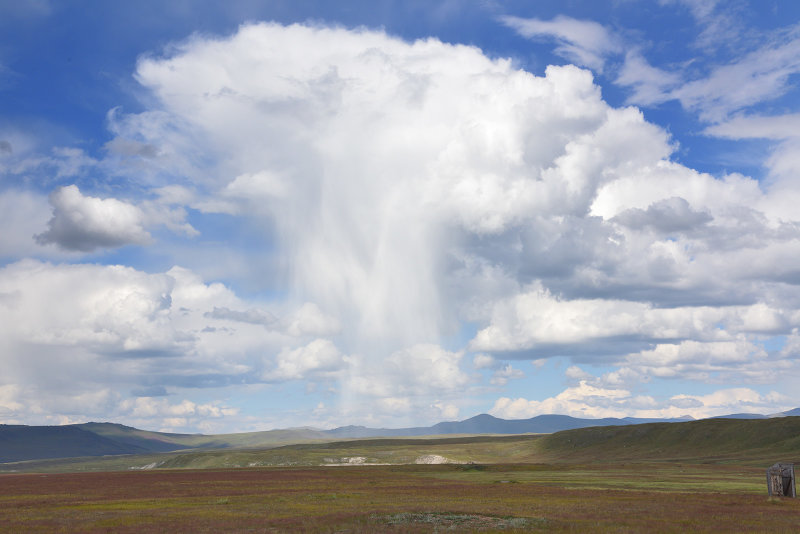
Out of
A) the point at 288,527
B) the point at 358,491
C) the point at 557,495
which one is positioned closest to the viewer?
the point at 288,527

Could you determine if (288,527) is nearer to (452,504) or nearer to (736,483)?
(452,504)

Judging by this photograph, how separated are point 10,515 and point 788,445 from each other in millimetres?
196629

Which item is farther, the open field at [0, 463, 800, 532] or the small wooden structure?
the small wooden structure

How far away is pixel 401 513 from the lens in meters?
57.9

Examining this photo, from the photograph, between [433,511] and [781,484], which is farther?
[781,484]

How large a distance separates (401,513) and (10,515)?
132ft

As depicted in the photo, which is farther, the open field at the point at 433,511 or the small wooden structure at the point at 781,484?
the small wooden structure at the point at 781,484

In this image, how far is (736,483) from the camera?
9500 cm

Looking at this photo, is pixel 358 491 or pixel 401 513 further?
pixel 358 491

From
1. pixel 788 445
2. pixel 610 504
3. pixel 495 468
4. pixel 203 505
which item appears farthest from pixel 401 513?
pixel 788 445

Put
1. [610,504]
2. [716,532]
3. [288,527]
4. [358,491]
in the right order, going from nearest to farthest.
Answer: [716,532]
[288,527]
[610,504]
[358,491]

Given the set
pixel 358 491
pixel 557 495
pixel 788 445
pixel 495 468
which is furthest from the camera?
pixel 788 445

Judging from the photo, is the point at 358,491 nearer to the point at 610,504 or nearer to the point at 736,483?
the point at 610,504

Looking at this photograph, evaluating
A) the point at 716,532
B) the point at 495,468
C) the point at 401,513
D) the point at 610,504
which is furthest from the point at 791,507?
the point at 495,468
